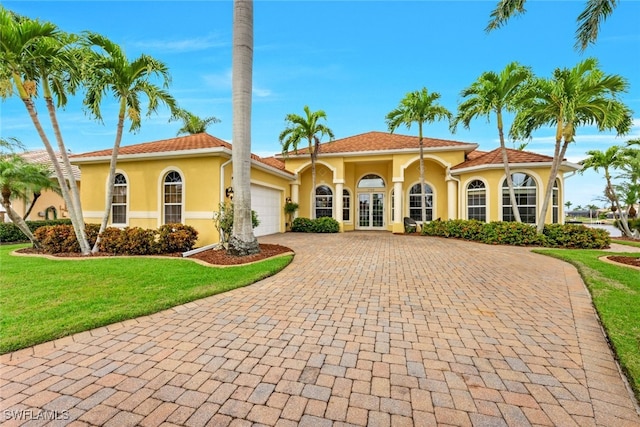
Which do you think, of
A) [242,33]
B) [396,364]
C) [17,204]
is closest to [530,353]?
[396,364]

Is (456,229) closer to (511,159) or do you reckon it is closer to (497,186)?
(497,186)

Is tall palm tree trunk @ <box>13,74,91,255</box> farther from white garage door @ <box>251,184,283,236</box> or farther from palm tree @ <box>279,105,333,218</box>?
palm tree @ <box>279,105,333,218</box>

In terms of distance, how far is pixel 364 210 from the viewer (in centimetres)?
1966

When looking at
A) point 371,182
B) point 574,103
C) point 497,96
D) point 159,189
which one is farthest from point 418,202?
point 159,189

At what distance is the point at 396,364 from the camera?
2.85 m

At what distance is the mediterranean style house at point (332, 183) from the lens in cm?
1127

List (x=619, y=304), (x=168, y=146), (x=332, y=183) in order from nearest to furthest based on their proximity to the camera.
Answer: (x=619, y=304) < (x=168, y=146) < (x=332, y=183)

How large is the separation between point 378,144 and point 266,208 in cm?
835

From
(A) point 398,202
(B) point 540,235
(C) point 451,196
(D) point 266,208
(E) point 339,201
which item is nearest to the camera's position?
(B) point 540,235

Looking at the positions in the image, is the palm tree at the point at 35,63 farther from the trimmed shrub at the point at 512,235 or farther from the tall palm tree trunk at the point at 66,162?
the trimmed shrub at the point at 512,235

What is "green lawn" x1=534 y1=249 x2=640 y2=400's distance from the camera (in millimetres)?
2904

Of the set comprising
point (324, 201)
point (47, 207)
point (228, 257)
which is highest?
point (324, 201)

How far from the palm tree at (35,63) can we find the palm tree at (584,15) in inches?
474

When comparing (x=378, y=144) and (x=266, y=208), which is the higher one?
(x=378, y=144)
